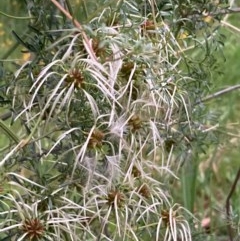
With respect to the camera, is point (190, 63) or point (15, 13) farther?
point (15, 13)

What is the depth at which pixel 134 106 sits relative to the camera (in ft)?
3.94

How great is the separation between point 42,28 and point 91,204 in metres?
0.31

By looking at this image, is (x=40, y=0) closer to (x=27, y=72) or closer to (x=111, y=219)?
(x=27, y=72)

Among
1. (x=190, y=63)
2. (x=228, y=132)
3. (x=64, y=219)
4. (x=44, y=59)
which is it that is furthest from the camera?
(x=228, y=132)

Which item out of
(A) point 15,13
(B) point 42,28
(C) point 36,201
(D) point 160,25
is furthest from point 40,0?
(A) point 15,13

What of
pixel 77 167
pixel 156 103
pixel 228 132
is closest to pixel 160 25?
pixel 156 103

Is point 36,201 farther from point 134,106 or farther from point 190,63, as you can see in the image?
point 190,63

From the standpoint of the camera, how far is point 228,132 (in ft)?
5.94

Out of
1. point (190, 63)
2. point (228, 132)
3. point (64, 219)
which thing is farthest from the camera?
point (228, 132)

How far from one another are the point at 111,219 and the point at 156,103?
0.19 meters

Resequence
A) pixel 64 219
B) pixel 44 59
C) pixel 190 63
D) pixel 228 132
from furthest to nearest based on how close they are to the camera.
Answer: pixel 228 132 → pixel 190 63 → pixel 44 59 → pixel 64 219

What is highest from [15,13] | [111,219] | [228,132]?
[15,13]

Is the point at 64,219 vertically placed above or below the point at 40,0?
below

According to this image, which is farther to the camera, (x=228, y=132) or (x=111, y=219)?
(x=228, y=132)
